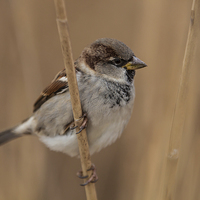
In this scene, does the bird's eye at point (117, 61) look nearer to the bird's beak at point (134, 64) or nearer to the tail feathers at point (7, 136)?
the bird's beak at point (134, 64)

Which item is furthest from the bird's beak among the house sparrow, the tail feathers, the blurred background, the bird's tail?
the tail feathers

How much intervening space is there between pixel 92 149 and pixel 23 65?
73cm

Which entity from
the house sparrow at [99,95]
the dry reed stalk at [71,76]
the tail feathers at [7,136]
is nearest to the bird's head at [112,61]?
the house sparrow at [99,95]

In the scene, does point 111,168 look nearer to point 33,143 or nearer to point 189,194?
point 33,143

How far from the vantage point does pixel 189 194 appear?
1.61 m

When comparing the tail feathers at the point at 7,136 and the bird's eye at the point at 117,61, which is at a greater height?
the bird's eye at the point at 117,61

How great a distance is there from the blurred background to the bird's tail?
100mm

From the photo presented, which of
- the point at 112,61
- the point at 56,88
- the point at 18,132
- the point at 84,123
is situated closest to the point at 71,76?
the point at 84,123

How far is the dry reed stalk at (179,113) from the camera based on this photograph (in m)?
1.03

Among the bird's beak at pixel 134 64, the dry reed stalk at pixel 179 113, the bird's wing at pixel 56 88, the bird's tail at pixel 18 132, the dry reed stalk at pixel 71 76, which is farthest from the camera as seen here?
the bird's tail at pixel 18 132

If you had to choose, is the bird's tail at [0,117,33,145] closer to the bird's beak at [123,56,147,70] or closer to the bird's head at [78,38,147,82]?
the bird's head at [78,38,147,82]

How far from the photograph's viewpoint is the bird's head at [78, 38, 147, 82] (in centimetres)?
146

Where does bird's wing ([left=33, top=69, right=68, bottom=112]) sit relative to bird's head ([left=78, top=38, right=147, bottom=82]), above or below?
below

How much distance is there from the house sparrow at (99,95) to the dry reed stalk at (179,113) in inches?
14.1
